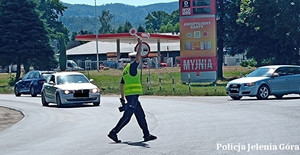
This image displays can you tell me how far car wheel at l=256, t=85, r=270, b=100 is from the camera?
27.4 meters

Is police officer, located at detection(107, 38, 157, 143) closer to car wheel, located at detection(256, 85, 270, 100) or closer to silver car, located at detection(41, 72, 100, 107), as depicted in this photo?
silver car, located at detection(41, 72, 100, 107)

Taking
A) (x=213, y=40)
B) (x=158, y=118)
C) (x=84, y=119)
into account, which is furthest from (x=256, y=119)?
(x=213, y=40)

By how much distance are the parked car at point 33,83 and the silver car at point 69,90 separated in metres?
9.72

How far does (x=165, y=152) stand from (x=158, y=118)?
799cm

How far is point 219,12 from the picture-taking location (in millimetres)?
58312

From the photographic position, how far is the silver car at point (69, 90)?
26.6 m

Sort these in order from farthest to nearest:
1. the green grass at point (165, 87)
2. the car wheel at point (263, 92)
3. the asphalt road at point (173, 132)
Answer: the green grass at point (165, 87), the car wheel at point (263, 92), the asphalt road at point (173, 132)

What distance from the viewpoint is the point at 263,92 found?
27.4m

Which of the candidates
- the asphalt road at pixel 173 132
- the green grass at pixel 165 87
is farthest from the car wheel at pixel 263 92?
the green grass at pixel 165 87

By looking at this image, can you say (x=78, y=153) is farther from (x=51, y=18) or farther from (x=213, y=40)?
(x=51, y=18)

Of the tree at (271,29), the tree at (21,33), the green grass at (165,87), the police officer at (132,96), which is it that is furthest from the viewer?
the tree at (21,33)

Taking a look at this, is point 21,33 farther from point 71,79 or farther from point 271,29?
point 71,79

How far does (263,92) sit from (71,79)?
7.97m

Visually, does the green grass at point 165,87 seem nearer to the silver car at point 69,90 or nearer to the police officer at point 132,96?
the silver car at point 69,90
